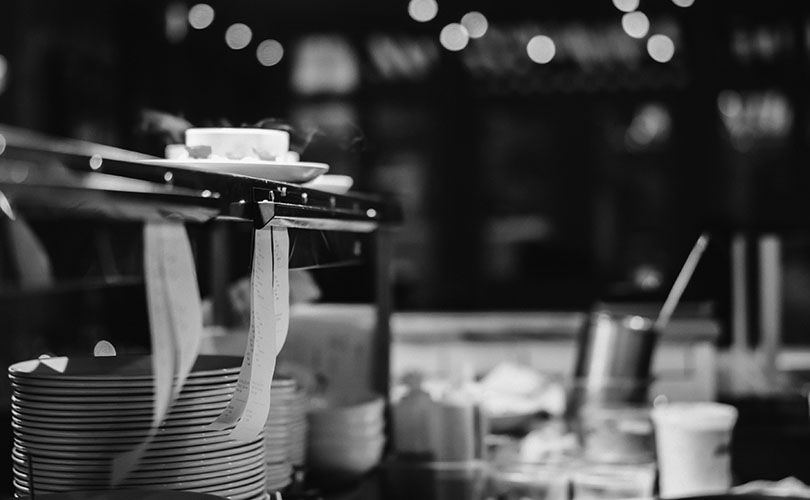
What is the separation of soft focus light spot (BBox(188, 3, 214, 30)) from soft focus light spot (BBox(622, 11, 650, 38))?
6.48ft

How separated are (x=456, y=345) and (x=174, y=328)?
364 cm

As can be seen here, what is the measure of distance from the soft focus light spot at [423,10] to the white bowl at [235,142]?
151 inches

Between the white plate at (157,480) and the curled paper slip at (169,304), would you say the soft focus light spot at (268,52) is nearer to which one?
the white plate at (157,480)

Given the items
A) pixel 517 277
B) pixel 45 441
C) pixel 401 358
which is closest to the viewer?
pixel 45 441

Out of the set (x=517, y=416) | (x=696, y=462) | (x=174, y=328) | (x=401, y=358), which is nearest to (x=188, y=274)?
(x=174, y=328)

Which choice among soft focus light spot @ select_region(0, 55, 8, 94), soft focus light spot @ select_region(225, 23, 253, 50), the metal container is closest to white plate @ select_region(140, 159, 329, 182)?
the metal container

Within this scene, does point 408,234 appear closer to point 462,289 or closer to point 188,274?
point 462,289

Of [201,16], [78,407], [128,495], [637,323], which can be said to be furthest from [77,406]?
[201,16]

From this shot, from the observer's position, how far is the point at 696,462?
5.32 ft

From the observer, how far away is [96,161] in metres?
0.84

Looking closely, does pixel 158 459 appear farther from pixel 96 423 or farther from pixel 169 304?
pixel 169 304

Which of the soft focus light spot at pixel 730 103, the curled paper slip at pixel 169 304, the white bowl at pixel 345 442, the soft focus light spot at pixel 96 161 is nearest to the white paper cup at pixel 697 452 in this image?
the white bowl at pixel 345 442

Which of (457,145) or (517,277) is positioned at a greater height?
(457,145)

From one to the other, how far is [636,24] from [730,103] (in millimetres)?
571
